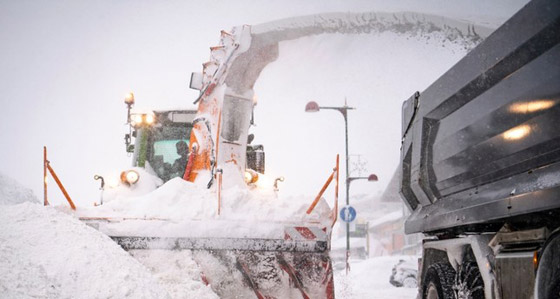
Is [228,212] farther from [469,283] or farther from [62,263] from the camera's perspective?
[469,283]

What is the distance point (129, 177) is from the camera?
706cm

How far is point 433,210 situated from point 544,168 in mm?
1669

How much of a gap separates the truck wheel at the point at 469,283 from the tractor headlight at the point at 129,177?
468cm

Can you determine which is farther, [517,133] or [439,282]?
[439,282]

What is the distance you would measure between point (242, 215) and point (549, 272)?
3563 millimetres

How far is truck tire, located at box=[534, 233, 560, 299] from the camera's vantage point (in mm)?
2471

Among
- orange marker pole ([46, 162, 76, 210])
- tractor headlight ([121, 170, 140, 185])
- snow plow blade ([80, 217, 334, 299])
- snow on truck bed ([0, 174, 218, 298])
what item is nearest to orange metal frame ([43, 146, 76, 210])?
orange marker pole ([46, 162, 76, 210])

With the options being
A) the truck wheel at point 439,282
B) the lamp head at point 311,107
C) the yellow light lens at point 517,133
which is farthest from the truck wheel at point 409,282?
the yellow light lens at point 517,133

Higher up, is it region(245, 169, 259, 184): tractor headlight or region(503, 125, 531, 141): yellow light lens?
region(503, 125, 531, 141): yellow light lens

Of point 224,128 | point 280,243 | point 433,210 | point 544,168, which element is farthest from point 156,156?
point 544,168

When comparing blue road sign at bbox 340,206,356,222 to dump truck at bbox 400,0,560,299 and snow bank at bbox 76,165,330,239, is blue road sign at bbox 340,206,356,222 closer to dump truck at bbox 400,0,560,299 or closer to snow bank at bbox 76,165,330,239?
snow bank at bbox 76,165,330,239

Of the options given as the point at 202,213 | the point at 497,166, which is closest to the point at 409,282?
the point at 202,213

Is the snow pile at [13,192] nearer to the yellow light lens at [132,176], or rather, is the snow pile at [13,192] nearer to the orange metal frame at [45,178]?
the yellow light lens at [132,176]

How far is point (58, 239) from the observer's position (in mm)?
4465
